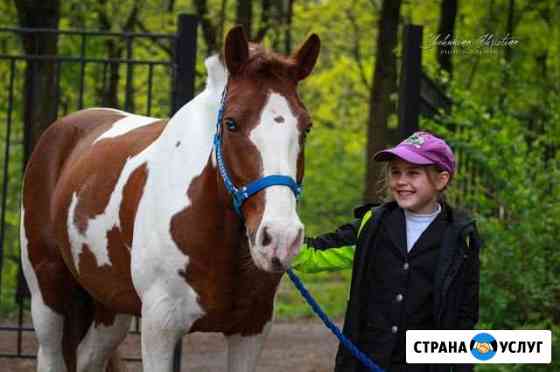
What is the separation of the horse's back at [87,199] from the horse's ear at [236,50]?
2.56ft

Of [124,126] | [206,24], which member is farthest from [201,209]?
[206,24]

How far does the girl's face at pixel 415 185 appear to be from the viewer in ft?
11.9

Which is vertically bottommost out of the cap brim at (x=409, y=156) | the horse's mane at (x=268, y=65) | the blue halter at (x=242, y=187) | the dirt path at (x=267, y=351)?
the dirt path at (x=267, y=351)

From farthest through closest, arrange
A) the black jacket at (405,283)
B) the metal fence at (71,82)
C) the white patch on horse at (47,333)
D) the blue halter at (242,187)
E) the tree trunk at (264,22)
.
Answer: the tree trunk at (264,22) → the metal fence at (71,82) → the white patch on horse at (47,333) → the black jacket at (405,283) → the blue halter at (242,187)

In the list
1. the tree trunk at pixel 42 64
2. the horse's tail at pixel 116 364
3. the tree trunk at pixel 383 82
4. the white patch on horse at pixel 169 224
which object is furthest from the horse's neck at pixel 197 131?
the tree trunk at pixel 383 82

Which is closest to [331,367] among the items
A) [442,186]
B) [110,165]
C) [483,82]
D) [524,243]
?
[524,243]

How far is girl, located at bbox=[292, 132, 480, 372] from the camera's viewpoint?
3.51m

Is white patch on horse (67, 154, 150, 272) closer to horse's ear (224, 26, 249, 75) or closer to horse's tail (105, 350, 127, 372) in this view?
horse's ear (224, 26, 249, 75)

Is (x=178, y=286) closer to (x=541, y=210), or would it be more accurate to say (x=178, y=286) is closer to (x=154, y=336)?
(x=154, y=336)

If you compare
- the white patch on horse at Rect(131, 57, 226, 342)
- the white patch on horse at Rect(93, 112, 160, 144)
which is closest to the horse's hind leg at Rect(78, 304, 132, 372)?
the white patch on horse at Rect(93, 112, 160, 144)

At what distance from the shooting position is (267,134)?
3.35 m

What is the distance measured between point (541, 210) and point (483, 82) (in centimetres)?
812

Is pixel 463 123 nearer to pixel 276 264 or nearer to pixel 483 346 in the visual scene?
pixel 483 346

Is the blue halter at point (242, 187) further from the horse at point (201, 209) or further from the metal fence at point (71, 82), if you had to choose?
the metal fence at point (71, 82)
